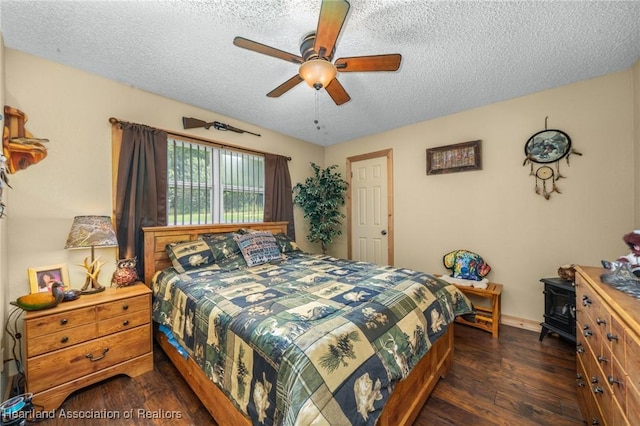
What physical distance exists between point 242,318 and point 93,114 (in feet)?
7.76

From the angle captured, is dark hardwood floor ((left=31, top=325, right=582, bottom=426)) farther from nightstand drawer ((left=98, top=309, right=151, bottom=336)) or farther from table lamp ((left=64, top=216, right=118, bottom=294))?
table lamp ((left=64, top=216, right=118, bottom=294))

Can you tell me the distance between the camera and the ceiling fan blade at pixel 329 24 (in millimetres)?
1179

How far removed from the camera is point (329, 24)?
129cm

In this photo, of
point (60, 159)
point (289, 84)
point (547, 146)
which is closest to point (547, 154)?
point (547, 146)

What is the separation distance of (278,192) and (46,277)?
247 centimetres

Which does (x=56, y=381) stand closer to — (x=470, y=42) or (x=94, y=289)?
(x=94, y=289)

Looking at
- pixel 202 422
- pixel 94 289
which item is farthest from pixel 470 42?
pixel 94 289

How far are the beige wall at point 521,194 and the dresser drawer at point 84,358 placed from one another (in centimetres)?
315

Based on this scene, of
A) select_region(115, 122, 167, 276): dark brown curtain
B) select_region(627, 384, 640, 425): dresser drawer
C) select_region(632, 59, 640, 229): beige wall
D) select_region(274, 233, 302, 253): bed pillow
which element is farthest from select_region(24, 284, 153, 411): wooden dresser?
select_region(632, 59, 640, 229): beige wall

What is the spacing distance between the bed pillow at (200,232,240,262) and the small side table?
2.55m

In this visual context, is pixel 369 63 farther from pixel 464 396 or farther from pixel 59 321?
pixel 59 321

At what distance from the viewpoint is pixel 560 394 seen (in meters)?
1.67

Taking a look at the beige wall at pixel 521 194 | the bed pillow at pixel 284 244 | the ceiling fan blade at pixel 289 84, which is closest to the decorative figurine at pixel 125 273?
the bed pillow at pixel 284 244

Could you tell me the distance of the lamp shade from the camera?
1.84 meters
